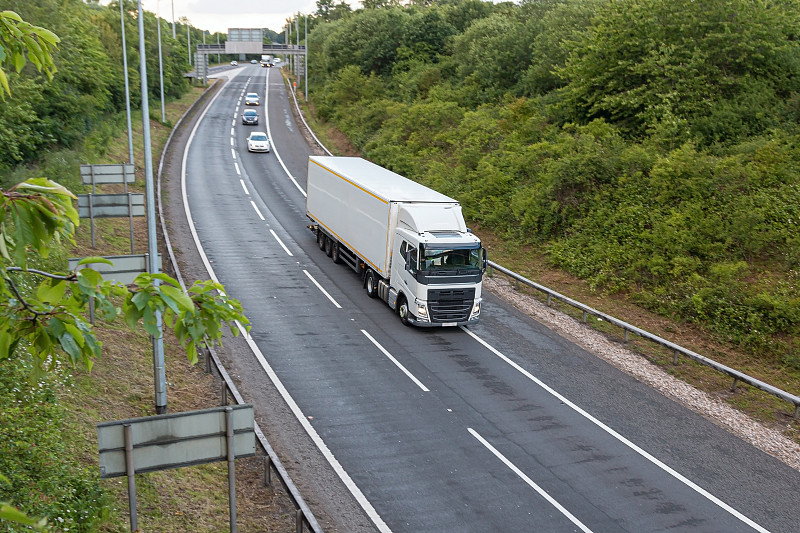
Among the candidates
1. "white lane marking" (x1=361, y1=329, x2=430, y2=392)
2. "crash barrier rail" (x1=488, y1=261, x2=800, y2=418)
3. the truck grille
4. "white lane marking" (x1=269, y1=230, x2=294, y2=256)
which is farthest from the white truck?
"crash barrier rail" (x1=488, y1=261, x2=800, y2=418)

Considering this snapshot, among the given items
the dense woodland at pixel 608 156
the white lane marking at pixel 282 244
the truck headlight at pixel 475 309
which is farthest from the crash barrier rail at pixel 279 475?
the white lane marking at pixel 282 244

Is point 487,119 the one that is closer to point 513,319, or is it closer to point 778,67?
point 778,67

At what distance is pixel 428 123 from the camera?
45.7 metres

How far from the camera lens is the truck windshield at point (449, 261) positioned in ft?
66.5

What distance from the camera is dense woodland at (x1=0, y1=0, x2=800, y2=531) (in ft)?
62.9

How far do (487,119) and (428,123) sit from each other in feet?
20.2

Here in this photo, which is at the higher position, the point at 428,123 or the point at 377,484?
the point at 428,123

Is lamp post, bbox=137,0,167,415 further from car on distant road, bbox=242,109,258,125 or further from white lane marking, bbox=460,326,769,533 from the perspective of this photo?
car on distant road, bbox=242,109,258,125

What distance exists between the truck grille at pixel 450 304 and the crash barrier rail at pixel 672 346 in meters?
3.72

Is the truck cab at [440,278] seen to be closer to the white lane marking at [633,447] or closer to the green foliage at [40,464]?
the white lane marking at [633,447]

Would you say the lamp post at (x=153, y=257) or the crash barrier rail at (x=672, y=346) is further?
the crash barrier rail at (x=672, y=346)

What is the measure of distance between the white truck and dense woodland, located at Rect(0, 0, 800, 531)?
5988mm

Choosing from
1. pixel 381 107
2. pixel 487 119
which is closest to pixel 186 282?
pixel 487 119

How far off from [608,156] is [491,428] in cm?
1672
